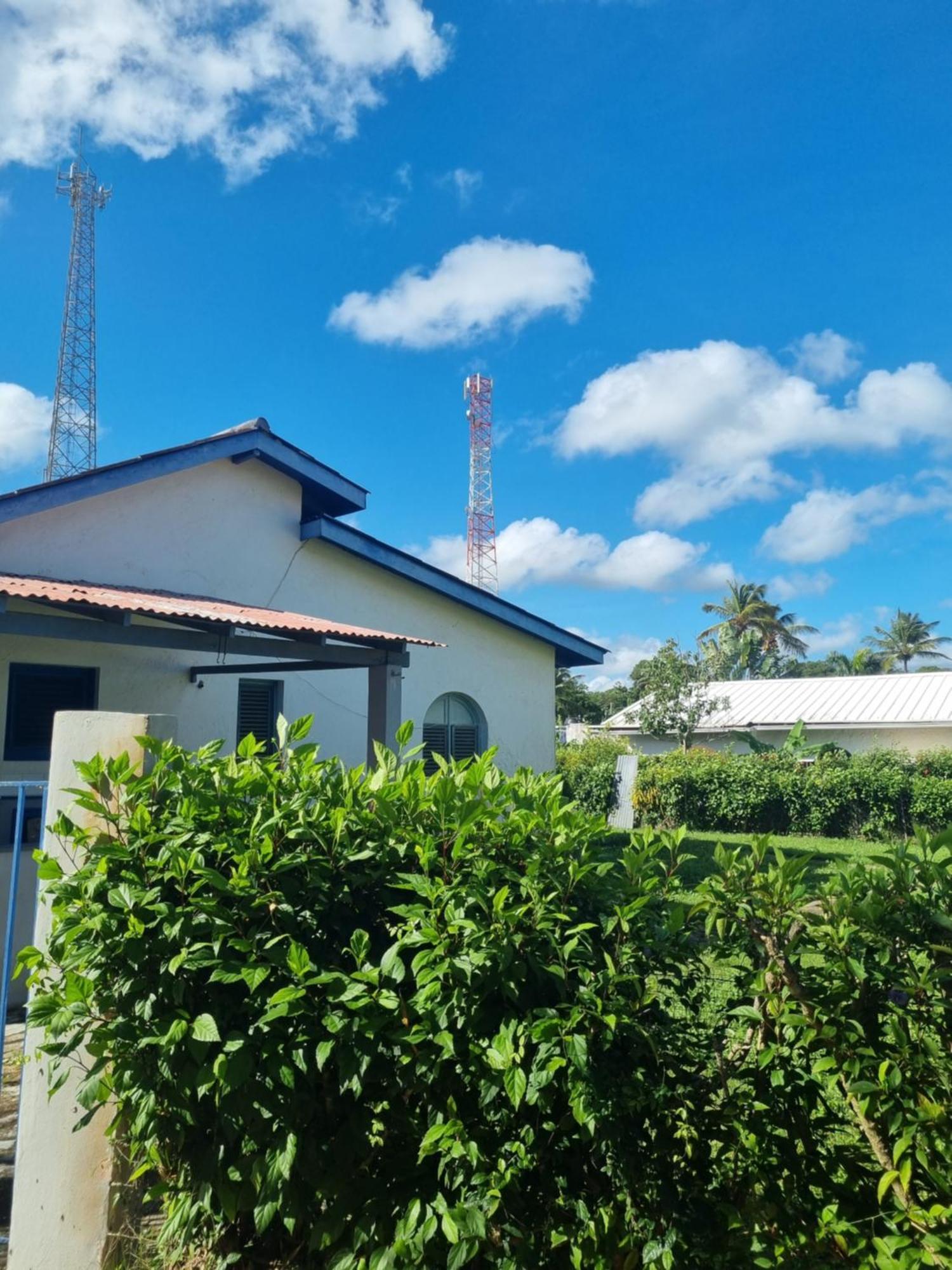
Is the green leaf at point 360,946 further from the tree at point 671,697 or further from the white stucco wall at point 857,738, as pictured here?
the tree at point 671,697

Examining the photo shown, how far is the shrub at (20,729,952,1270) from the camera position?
2.05m

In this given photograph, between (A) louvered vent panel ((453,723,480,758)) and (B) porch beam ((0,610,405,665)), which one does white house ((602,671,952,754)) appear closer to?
(A) louvered vent panel ((453,723,480,758))

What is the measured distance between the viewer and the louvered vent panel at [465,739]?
12742 millimetres

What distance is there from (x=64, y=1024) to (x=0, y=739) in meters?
6.76

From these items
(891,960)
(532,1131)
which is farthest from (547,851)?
(891,960)

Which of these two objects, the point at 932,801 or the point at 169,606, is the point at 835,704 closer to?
the point at 932,801

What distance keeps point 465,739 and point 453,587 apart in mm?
2300

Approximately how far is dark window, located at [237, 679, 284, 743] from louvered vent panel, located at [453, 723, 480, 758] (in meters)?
2.95

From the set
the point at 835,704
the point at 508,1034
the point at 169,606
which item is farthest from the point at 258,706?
the point at 835,704

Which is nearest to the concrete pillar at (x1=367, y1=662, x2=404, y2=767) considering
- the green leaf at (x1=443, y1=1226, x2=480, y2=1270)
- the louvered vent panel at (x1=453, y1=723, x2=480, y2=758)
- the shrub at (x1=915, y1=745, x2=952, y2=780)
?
the louvered vent panel at (x1=453, y1=723, x2=480, y2=758)

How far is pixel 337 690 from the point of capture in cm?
1136

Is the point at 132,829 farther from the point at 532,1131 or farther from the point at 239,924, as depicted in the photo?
the point at 532,1131

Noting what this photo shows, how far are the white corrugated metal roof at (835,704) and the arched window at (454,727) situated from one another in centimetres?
1922

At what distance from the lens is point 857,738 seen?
28500 mm
